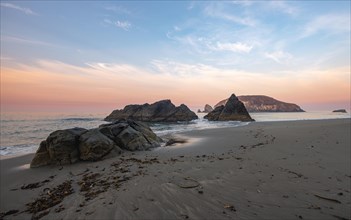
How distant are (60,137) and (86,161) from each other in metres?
1.71

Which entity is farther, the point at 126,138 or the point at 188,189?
the point at 126,138

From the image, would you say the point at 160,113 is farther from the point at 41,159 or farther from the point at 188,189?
the point at 188,189

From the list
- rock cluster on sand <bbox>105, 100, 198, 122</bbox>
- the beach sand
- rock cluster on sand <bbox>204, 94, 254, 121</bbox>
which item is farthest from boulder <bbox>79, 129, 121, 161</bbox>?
rock cluster on sand <bbox>105, 100, 198, 122</bbox>

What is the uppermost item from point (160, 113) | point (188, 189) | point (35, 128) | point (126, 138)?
point (160, 113)

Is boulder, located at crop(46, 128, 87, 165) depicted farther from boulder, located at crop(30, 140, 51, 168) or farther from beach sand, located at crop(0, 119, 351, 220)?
beach sand, located at crop(0, 119, 351, 220)

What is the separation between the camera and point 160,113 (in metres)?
69.0

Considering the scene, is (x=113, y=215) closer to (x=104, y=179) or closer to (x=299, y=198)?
(x=104, y=179)

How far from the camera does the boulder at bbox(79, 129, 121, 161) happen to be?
9.91 meters

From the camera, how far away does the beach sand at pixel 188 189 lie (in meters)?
4.32

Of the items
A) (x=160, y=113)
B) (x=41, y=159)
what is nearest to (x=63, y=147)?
(x=41, y=159)

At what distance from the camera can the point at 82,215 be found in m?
4.32

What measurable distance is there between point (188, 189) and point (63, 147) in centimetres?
705

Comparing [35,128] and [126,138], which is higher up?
[126,138]

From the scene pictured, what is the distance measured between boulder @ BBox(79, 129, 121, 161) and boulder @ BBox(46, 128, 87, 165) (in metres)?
0.27
